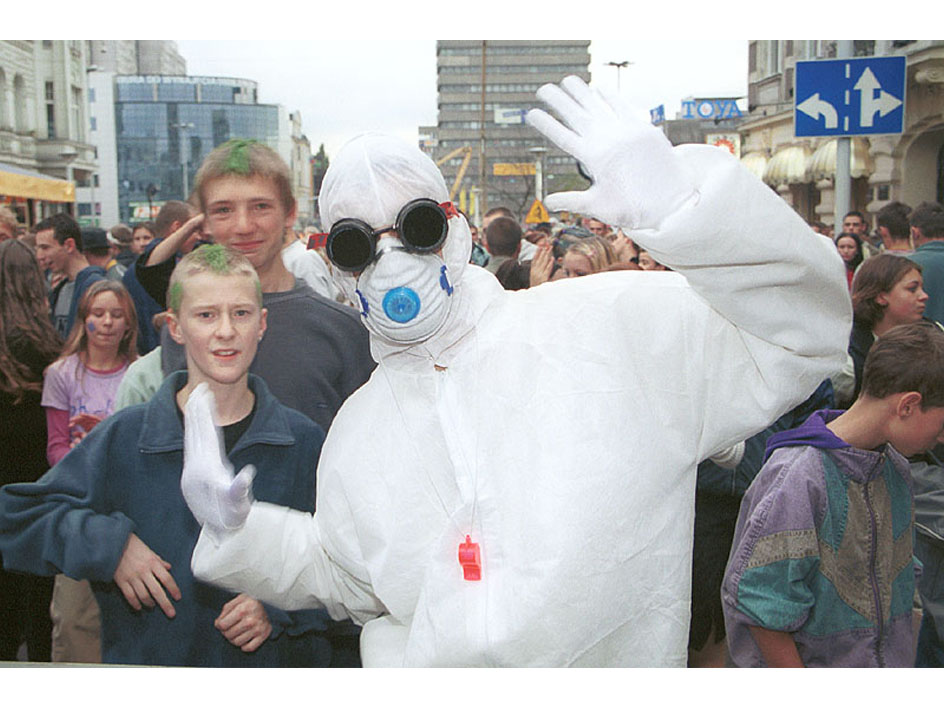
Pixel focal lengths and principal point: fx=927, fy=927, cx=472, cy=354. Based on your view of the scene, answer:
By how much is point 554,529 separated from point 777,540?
499 millimetres

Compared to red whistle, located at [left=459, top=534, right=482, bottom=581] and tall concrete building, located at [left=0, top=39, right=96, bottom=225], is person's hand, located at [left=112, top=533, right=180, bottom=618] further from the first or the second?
tall concrete building, located at [left=0, top=39, right=96, bottom=225]

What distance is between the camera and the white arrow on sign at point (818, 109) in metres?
2.81

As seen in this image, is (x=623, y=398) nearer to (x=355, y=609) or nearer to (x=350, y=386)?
(x=355, y=609)

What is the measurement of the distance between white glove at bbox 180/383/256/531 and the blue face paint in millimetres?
321

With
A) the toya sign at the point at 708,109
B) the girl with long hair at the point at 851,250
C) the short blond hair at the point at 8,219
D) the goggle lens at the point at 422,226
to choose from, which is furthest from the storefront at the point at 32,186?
the girl with long hair at the point at 851,250

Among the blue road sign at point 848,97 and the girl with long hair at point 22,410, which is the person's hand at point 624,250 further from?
the girl with long hair at point 22,410

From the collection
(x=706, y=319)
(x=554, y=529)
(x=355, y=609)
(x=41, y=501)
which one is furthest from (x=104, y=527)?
(x=706, y=319)

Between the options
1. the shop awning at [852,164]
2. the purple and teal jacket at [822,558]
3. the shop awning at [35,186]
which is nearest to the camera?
the purple and teal jacket at [822,558]

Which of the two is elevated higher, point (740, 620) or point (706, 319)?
point (706, 319)

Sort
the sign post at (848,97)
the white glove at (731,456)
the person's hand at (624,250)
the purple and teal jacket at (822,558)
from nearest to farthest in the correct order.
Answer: the purple and teal jacket at (822,558), the white glove at (731,456), the sign post at (848,97), the person's hand at (624,250)

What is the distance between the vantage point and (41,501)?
1.72 metres

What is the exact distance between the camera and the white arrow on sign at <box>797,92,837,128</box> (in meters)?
2.81

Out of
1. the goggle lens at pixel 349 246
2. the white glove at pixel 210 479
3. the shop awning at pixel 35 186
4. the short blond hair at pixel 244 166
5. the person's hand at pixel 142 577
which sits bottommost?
the person's hand at pixel 142 577

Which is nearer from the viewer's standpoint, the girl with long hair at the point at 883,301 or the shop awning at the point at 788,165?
the girl with long hair at the point at 883,301
